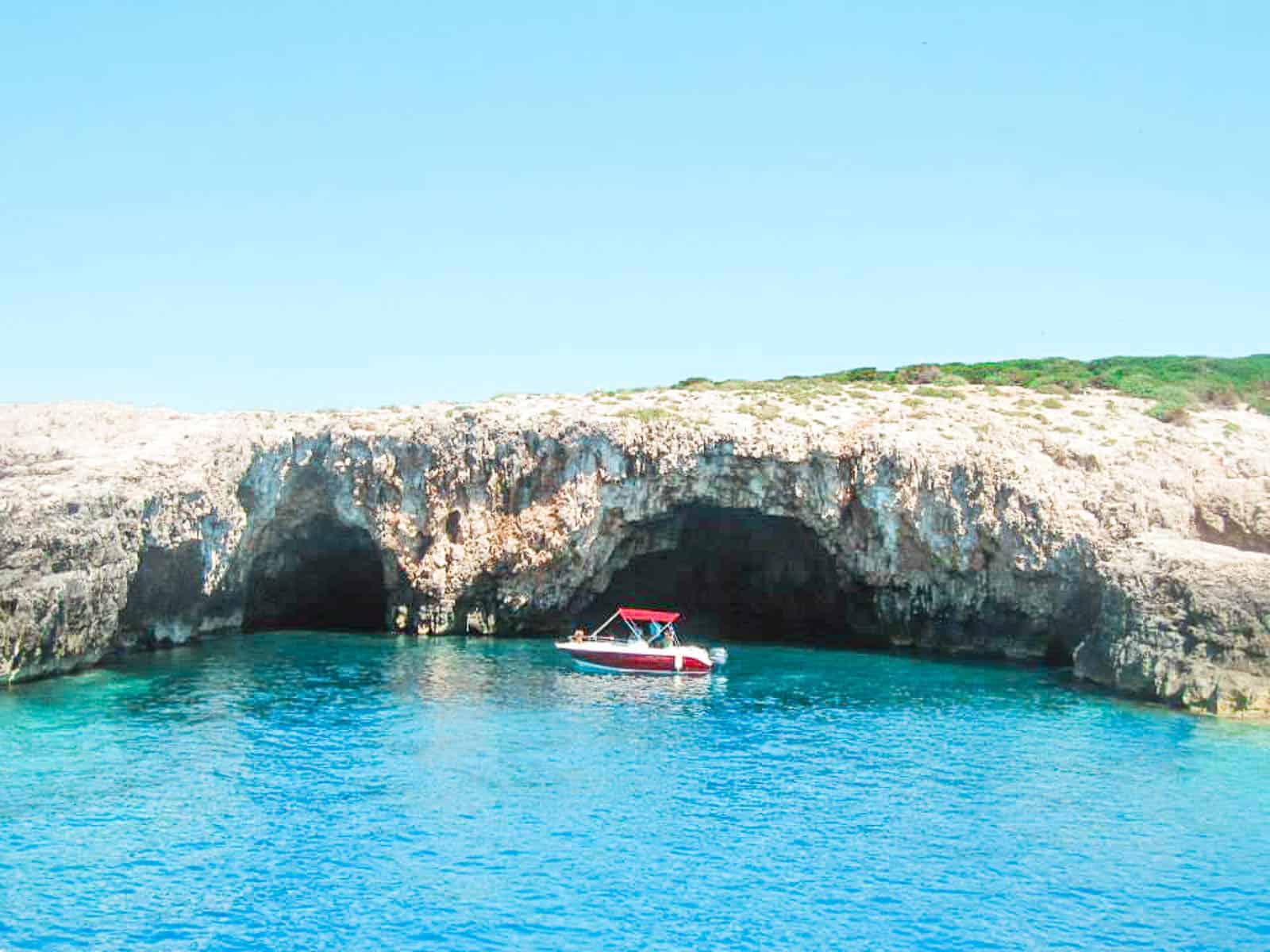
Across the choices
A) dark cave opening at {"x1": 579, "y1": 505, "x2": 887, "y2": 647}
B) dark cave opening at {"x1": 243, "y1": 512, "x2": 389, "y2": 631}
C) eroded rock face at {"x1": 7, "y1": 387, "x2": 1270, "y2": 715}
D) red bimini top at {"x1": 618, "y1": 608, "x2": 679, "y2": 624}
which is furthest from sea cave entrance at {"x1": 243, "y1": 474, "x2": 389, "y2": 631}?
red bimini top at {"x1": 618, "y1": 608, "x2": 679, "y2": 624}

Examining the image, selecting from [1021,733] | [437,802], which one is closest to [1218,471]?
[1021,733]

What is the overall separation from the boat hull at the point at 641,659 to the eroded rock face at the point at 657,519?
728cm

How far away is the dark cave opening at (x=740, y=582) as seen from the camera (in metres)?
57.4

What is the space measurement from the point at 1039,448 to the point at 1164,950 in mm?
33007

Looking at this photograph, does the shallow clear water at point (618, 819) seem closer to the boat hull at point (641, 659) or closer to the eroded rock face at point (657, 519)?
the boat hull at point (641, 659)

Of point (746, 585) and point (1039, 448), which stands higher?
point (1039, 448)

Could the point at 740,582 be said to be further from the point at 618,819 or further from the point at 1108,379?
the point at 618,819

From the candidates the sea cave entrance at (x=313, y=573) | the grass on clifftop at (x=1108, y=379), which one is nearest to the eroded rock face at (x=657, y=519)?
the sea cave entrance at (x=313, y=573)

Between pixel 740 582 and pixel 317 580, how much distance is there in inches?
922

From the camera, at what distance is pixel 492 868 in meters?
23.8

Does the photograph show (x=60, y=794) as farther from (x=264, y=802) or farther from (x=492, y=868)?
(x=492, y=868)

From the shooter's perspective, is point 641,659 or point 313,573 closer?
point 641,659

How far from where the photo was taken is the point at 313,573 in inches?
2453

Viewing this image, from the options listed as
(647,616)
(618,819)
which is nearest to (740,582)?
(647,616)
